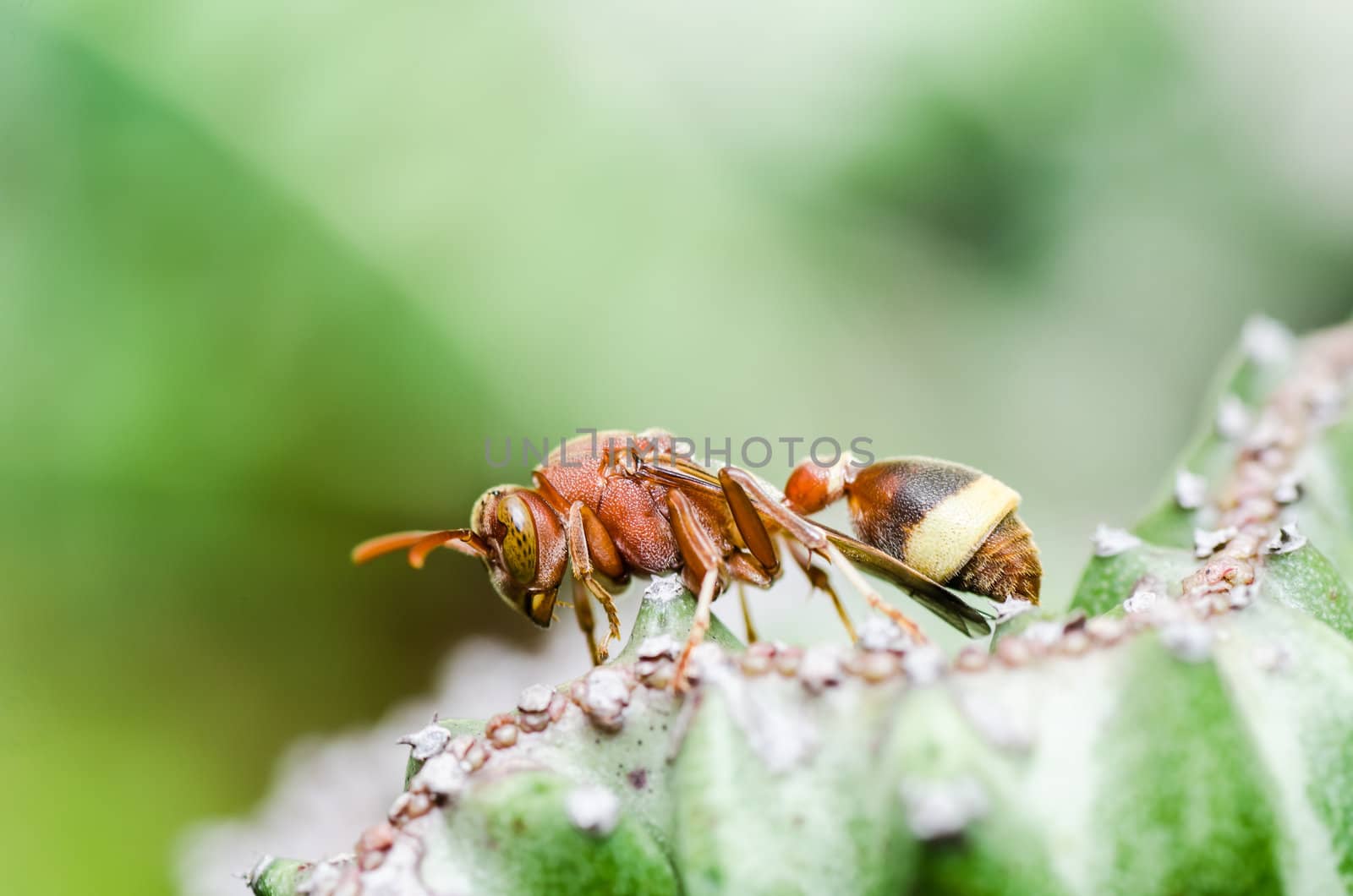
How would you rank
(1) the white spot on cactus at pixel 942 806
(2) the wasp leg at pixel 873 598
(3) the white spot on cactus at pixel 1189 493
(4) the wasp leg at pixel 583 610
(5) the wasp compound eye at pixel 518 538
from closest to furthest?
1. (1) the white spot on cactus at pixel 942 806
2. (2) the wasp leg at pixel 873 598
3. (3) the white spot on cactus at pixel 1189 493
4. (5) the wasp compound eye at pixel 518 538
5. (4) the wasp leg at pixel 583 610

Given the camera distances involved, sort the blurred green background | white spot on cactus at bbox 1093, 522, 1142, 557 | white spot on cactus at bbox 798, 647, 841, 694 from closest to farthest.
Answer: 1. white spot on cactus at bbox 798, 647, 841, 694
2. white spot on cactus at bbox 1093, 522, 1142, 557
3. the blurred green background

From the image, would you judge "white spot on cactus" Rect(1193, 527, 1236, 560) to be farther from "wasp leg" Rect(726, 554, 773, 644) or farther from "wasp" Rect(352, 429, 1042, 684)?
"wasp leg" Rect(726, 554, 773, 644)

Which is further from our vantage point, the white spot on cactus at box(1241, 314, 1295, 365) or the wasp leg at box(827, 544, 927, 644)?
the white spot on cactus at box(1241, 314, 1295, 365)

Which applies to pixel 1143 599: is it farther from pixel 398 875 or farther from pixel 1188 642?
pixel 398 875

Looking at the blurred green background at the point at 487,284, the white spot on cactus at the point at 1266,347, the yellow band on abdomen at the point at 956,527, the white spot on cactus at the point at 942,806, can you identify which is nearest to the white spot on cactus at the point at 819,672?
the white spot on cactus at the point at 942,806

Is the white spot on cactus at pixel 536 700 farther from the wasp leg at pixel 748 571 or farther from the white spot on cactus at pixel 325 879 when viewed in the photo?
the wasp leg at pixel 748 571

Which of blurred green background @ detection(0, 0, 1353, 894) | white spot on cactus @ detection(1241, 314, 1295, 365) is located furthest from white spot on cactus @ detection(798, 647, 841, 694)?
blurred green background @ detection(0, 0, 1353, 894)
